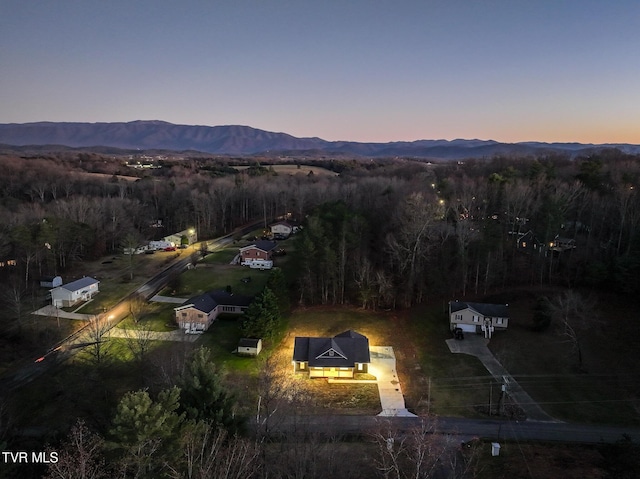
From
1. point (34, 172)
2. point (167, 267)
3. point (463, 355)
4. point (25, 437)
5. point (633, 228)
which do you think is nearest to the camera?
point (25, 437)

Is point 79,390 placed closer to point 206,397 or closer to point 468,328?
point 206,397

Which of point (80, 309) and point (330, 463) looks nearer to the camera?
point (330, 463)

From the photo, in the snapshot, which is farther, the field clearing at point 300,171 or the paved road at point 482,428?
the field clearing at point 300,171

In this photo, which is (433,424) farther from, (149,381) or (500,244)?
(500,244)

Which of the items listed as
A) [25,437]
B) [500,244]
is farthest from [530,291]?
[25,437]

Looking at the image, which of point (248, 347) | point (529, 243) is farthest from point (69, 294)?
point (529, 243)

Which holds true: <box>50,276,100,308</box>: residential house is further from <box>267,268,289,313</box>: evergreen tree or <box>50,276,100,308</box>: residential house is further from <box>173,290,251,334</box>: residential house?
<box>267,268,289,313</box>: evergreen tree

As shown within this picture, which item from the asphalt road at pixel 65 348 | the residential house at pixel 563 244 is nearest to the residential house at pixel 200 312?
the asphalt road at pixel 65 348

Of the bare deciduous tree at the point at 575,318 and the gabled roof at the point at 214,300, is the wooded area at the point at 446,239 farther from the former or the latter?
the gabled roof at the point at 214,300
